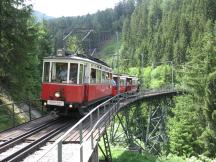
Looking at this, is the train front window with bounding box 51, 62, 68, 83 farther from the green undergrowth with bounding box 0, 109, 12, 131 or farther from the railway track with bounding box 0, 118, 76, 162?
the green undergrowth with bounding box 0, 109, 12, 131

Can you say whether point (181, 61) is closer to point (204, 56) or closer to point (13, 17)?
point (204, 56)

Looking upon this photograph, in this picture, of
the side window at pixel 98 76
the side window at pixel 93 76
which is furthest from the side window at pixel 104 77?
the side window at pixel 93 76

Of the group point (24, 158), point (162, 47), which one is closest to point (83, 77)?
point (24, 158)

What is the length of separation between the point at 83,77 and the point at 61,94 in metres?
1.29

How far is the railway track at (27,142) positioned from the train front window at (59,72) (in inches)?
78.6

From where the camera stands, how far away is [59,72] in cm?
1936

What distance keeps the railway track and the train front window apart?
1997 mm

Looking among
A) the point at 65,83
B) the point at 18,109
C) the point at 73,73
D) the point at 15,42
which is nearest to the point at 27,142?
the point at 65,83

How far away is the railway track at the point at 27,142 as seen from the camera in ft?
37.6

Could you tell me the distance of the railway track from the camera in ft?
37.6

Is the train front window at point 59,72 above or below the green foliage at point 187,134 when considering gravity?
above

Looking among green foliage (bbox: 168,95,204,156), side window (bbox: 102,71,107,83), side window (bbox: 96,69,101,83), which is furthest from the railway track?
green foliage (bbox: 168,95,204,156)

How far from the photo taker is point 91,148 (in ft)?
40.4

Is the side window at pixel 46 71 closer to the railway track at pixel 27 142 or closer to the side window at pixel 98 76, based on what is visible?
the railway track at pixel 27 142
